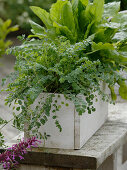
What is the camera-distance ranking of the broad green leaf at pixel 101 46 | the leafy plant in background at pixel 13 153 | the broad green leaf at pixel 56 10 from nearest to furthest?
the leafy plant in background at pixel 13 153 < the broad green leaf at pixel 101 46 < the broad green leaf at pixel 56 10

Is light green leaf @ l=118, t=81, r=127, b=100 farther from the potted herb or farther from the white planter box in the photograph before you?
the white planter box

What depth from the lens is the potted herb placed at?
919 millimetres

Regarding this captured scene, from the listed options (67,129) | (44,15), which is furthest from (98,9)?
(67,129)

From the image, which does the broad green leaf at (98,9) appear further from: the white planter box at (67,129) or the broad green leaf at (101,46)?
the white planter box at (67,129)

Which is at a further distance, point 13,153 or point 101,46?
point 101,46

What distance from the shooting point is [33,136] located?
971 mm

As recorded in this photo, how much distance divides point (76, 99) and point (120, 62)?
329mm

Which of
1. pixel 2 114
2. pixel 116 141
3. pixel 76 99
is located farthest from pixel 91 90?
pixel 2 114

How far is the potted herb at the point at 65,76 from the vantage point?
3.01ft

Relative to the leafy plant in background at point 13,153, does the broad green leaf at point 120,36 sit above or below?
above

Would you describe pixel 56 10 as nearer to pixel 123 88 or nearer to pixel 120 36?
pixel 120 36

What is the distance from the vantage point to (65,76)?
0.90m

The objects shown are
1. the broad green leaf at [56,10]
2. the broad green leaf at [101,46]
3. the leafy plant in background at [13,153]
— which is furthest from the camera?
the broad green leaf at [56,10]

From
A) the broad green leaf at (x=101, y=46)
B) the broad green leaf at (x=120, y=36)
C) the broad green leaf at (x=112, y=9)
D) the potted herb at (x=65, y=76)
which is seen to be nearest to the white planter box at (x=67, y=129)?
the potted herb at (x=65, y=76)
